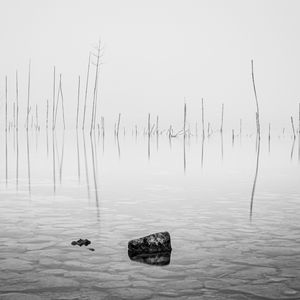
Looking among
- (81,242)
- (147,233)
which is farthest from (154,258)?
(147,233)

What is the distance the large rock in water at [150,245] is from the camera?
272 inches

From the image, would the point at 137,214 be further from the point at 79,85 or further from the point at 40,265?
the point at 79,85

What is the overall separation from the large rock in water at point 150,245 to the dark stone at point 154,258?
58 millimetres

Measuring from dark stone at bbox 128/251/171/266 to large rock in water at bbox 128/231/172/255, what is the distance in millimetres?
58

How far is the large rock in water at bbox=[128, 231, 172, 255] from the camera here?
6.91 m

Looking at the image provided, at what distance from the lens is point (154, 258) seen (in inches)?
266

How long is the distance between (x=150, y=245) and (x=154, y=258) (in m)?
0.25

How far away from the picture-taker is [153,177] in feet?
57.9

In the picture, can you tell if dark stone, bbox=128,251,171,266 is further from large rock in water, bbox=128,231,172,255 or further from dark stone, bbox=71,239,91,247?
dark stone, bbox=71,239,91,247

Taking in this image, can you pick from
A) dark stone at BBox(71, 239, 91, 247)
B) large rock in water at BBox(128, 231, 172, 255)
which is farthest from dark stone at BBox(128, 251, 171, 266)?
dark stone at BBox(71, 239, 91, 247)

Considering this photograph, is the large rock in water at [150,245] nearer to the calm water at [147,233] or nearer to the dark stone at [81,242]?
the calm water at [147,233]

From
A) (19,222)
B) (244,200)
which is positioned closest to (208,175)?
(244,200)

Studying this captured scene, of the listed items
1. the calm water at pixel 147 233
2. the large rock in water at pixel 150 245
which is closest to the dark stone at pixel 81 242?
the calm water at pixel 147 233

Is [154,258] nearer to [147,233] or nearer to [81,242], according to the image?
[81,242]
